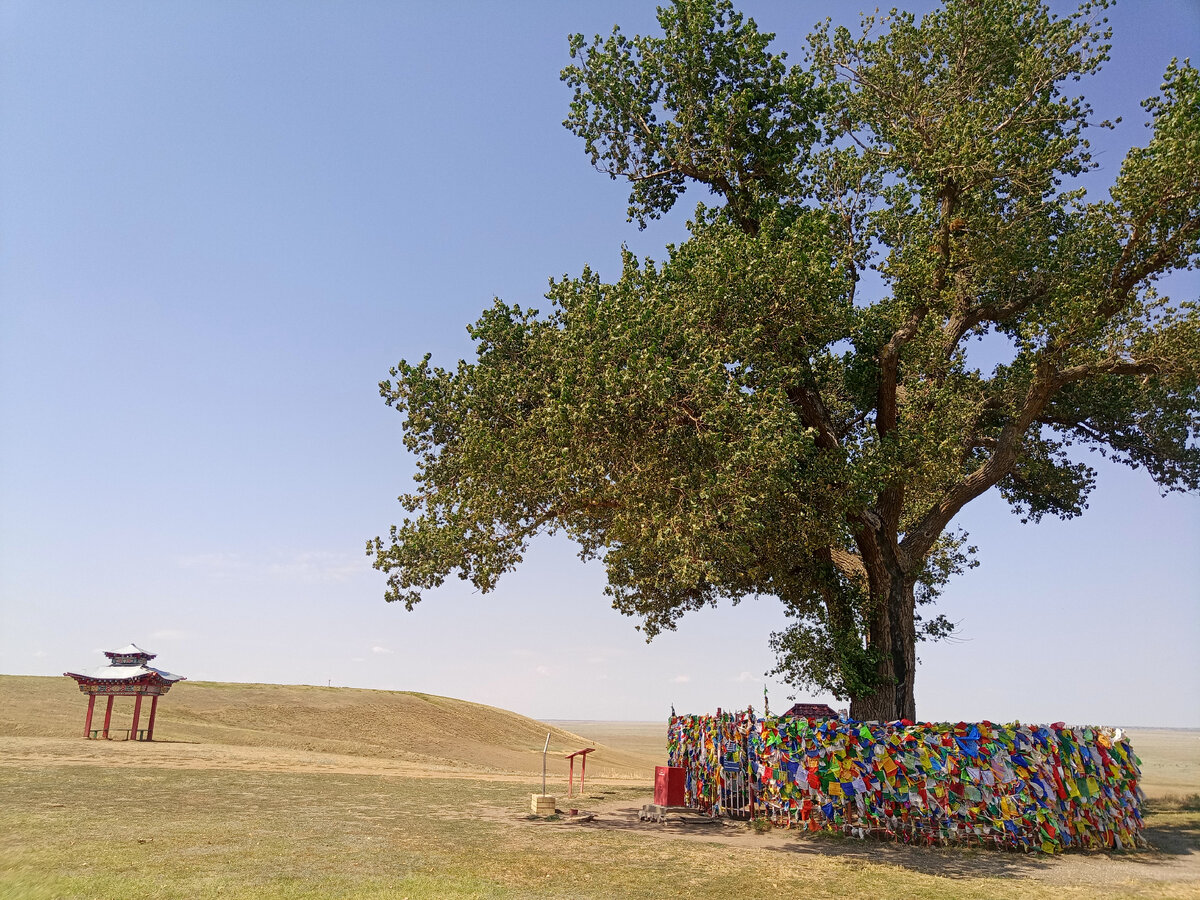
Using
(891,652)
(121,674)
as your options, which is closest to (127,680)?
(121,674)

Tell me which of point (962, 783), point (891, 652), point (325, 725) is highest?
point (891, 652)

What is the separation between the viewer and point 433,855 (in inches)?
571

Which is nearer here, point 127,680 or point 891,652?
point 891,652

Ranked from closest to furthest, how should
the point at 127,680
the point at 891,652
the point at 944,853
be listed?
the point at 944,853, the point at 891,652, the point at 127,680

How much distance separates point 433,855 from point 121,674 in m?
33.4

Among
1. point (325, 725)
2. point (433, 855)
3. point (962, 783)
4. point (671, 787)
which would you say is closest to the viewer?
point (433, 855)

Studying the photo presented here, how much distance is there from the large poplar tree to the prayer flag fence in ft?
13.8

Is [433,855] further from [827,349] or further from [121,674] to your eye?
[121,674]

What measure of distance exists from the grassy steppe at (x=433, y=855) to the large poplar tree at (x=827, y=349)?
5433 mm

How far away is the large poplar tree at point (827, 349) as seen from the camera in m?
18.1

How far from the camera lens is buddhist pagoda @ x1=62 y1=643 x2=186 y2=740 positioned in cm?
4041

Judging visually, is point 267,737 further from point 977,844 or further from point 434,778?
point 977,844

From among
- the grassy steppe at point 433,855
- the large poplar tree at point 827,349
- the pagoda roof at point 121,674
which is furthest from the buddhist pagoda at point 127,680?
the large poplar tree at point 827,349

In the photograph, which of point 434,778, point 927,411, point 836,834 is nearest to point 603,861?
point 836,834
